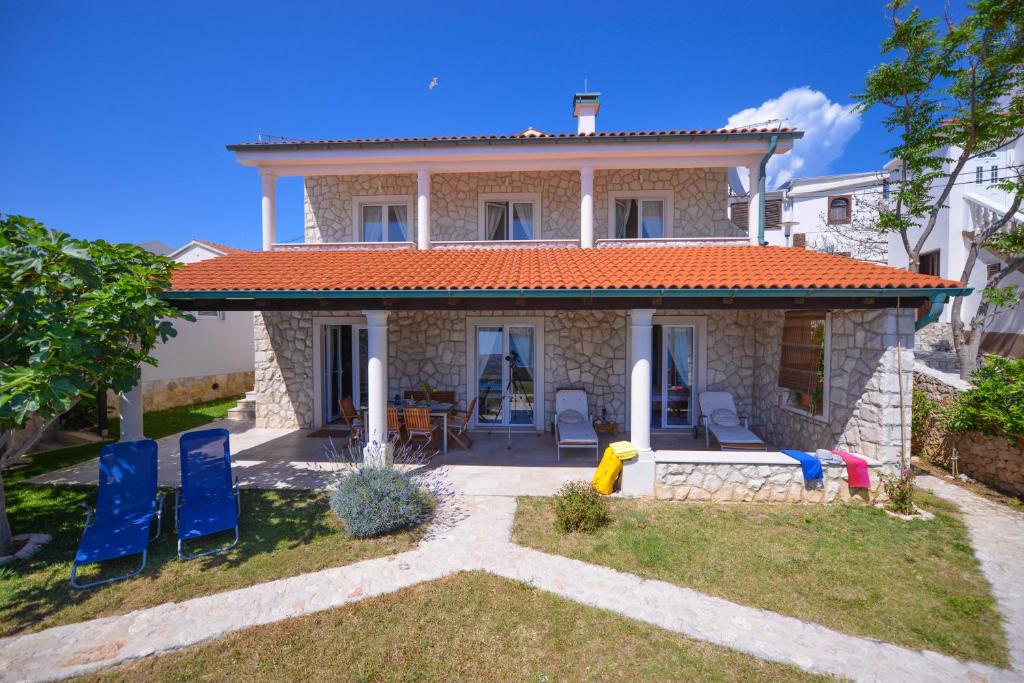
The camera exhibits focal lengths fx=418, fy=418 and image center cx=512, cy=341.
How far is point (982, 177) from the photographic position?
46.2 feet

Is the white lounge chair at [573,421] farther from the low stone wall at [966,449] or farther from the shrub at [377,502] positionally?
the low stone wall at [966,449]

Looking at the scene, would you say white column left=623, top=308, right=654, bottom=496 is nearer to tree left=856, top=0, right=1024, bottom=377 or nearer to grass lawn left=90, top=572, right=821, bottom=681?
grass lawn left=90, top=572, right=821, bottom=681

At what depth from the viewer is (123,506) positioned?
17.1ft

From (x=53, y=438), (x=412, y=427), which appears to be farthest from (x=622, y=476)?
(x=53, y=438)

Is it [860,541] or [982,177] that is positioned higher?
[982,177]

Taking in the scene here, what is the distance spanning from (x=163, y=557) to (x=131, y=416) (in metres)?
3.40

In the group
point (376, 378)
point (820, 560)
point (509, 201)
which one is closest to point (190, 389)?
point (376, 378)

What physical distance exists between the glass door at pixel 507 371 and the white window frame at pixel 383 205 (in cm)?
330

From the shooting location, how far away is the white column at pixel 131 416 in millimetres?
6984

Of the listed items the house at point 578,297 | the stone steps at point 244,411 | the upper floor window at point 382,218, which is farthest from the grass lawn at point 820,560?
the stone steps at point 244,411

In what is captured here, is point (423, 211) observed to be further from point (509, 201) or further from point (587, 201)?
point (587, 201)

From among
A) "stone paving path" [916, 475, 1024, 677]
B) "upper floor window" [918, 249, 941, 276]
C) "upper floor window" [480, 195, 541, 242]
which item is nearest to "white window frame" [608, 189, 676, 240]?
"upper floor window" [480, 195, 541, 242]

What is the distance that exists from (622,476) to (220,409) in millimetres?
12678

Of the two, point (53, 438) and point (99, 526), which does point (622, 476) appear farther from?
point (53, 438)
